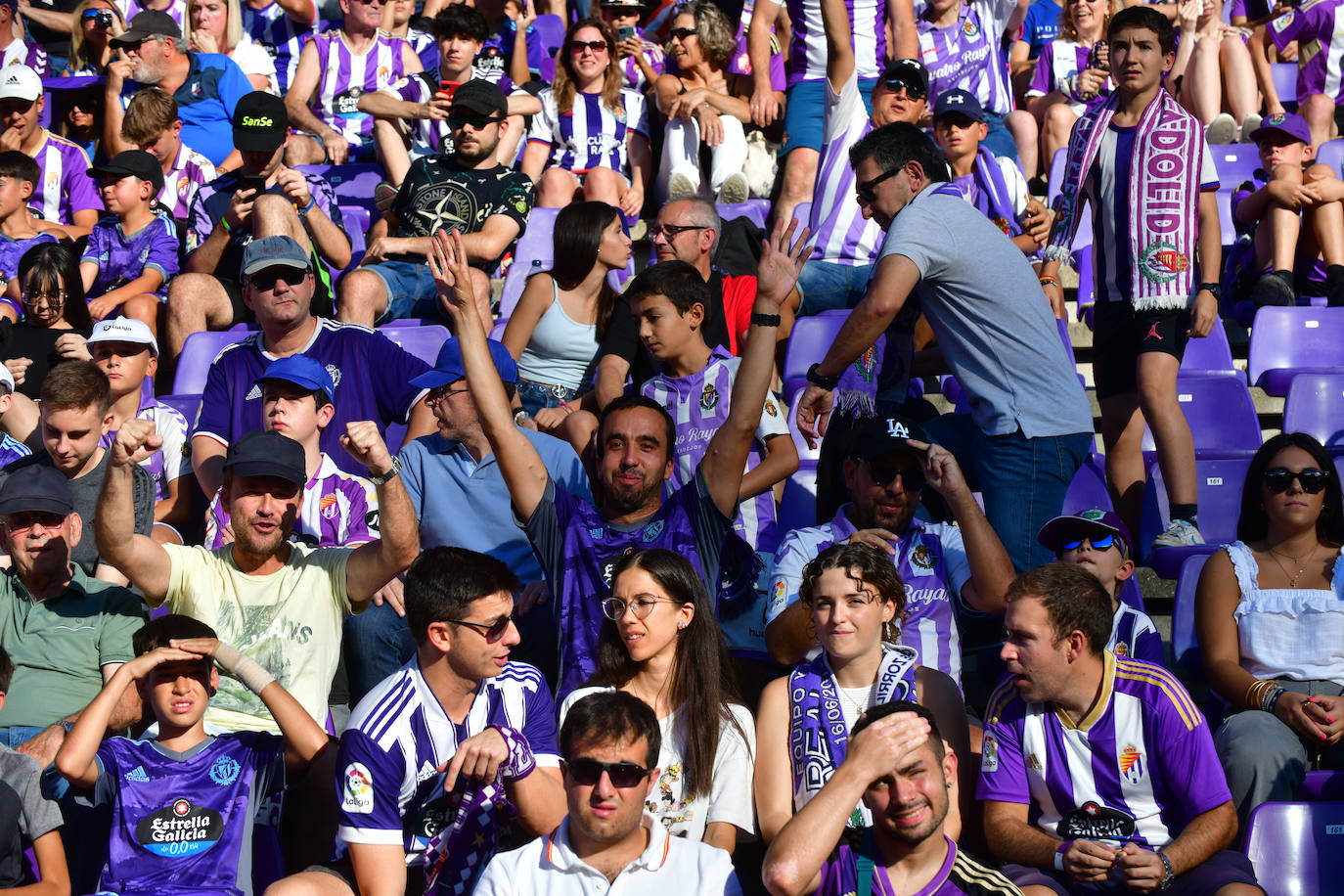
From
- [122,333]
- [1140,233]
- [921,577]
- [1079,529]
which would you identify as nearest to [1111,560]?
[1079,529]

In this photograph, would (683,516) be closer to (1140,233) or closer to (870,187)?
(870,187)

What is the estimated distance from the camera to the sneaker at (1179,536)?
195 inches

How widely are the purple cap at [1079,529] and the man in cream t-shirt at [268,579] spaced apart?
170cm

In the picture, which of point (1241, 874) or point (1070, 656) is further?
point (1070, 656)

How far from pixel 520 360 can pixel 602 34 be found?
237 cm

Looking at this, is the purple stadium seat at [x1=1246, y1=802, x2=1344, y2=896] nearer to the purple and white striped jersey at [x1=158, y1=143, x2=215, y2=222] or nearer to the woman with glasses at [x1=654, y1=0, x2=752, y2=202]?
the woman with glasses at [x1=654, y1=0, x2=752, y2=202]

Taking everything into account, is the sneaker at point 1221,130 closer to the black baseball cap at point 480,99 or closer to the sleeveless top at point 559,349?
the black baseball cap at point 480,99

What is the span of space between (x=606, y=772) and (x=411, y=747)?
1.98 feet

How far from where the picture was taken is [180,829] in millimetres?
3740

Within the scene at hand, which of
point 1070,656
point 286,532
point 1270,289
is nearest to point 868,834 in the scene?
point 1070,656

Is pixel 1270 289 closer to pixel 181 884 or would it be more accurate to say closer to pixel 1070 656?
pixel 1070 656

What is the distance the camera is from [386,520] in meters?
4.08

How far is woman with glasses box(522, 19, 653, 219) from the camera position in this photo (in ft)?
25.4

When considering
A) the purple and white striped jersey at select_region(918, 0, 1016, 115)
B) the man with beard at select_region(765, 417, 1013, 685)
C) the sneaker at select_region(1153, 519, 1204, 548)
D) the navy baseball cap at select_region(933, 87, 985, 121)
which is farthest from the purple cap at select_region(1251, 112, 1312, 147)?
the man with beard at select_region(765, 417, 1013, 685)
